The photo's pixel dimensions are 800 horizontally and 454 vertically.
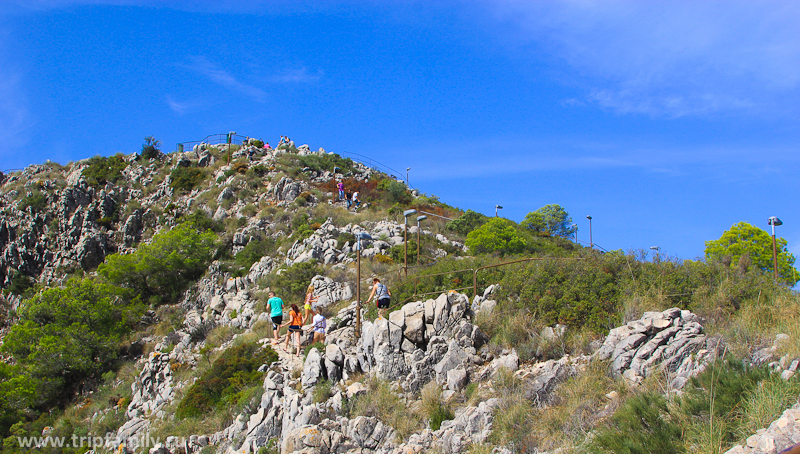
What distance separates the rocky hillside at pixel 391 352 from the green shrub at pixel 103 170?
71.0 feet

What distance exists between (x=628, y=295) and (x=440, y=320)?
14.4 ft

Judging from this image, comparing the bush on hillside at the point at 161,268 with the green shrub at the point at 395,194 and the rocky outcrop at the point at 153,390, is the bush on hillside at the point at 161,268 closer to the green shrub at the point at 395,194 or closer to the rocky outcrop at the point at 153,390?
the rocky outcrop at the point at 153,390

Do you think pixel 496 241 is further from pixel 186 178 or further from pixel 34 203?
pixel 34 203

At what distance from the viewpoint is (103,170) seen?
5391cm

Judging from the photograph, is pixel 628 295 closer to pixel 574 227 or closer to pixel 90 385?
pixel 90 385

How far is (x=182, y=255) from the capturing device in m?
32.7

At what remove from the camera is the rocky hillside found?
8.12 metres

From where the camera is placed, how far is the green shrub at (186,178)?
156 feet

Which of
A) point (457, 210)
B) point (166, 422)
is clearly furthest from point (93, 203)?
point (166, 422)

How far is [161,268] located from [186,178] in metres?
18.5

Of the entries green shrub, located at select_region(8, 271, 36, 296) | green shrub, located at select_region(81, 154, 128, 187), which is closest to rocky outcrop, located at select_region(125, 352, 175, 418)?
green shrub, located at select_region(8, 271, 36, 296)

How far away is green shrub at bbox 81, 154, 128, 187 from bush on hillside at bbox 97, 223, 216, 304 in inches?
896

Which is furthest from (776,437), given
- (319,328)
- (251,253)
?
(251,253)

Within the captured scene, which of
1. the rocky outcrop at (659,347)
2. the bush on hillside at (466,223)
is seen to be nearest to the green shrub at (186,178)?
the bush on hillside at (466,223)
